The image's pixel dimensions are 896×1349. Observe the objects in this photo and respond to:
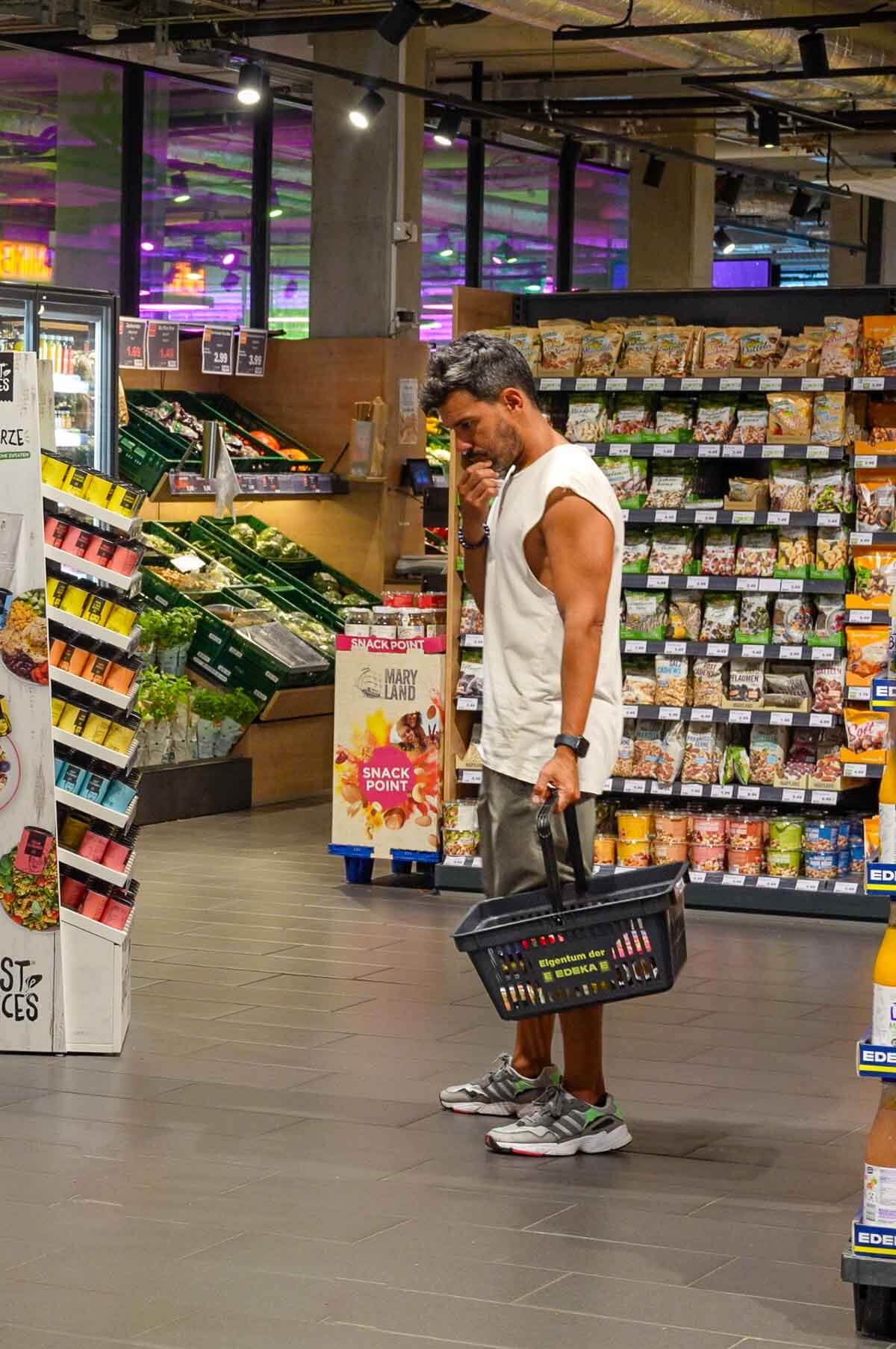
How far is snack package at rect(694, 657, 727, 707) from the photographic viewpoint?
836 centimetres

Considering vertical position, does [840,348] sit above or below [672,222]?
below

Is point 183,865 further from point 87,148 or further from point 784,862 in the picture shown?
point 87,148

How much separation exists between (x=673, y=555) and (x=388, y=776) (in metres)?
1.49

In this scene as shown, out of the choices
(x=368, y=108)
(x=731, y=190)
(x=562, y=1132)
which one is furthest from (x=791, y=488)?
(x=731, y=190)

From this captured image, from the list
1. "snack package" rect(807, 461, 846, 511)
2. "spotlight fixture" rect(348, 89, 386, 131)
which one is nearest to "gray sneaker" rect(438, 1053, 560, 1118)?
"snack package" rect(807, 461, 846, 511)

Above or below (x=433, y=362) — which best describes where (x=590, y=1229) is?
below

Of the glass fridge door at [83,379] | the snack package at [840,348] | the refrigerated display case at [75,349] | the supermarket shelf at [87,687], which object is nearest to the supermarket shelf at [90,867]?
the supermarket shelf at [87,687]

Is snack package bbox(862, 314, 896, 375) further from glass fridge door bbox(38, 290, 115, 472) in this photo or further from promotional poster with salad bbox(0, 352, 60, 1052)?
promotional poster with salad bbox(0, 352, 60, 1052)

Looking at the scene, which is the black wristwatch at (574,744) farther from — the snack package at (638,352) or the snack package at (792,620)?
the snack package at (638,352)

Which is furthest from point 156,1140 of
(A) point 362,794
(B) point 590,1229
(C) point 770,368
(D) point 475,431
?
(C) point 770,368

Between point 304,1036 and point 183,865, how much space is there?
3.13 meters

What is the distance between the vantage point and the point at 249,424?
43.2 ft

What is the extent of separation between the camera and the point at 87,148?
45.4ft

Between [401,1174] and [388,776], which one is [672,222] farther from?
[401,1174]
